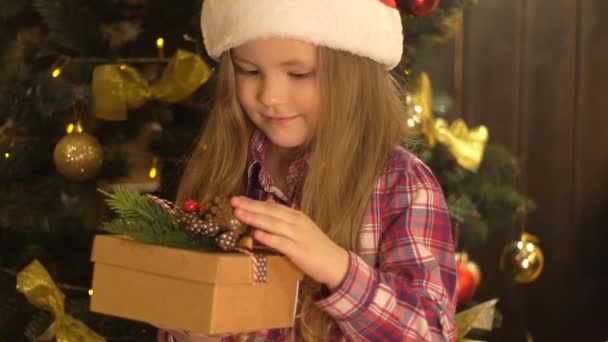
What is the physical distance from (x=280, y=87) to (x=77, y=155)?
474 mm

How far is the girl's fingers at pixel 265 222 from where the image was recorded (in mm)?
1086

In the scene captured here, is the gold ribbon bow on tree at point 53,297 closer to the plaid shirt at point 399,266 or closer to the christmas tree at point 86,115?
the christmas tree at point 86,115

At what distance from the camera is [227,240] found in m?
1.08

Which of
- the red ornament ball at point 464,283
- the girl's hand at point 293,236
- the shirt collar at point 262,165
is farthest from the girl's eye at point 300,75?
the red ornament ball at point 464,283

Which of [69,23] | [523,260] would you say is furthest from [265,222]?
[523,260]

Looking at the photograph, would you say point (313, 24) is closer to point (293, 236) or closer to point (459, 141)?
point (293, 236)

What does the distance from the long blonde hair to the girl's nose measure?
0.06 meters

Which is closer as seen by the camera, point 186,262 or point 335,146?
point 186,262

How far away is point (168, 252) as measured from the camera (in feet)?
3.53

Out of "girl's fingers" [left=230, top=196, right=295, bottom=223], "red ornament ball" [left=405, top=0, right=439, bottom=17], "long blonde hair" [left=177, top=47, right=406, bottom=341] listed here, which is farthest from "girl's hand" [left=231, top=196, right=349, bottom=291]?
"red ornament ball" [left=405, top=0, right=439, bottom=17]

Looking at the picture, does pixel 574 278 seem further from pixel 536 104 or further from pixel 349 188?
pixel 349 188

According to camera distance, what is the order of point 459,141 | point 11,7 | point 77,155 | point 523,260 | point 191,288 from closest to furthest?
1. point 191,288
2. point 77,155
3. point 11,7
4. point 459,141
5. point 523,260

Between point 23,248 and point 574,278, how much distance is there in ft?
5.17

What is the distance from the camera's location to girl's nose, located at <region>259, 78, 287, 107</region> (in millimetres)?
1254
